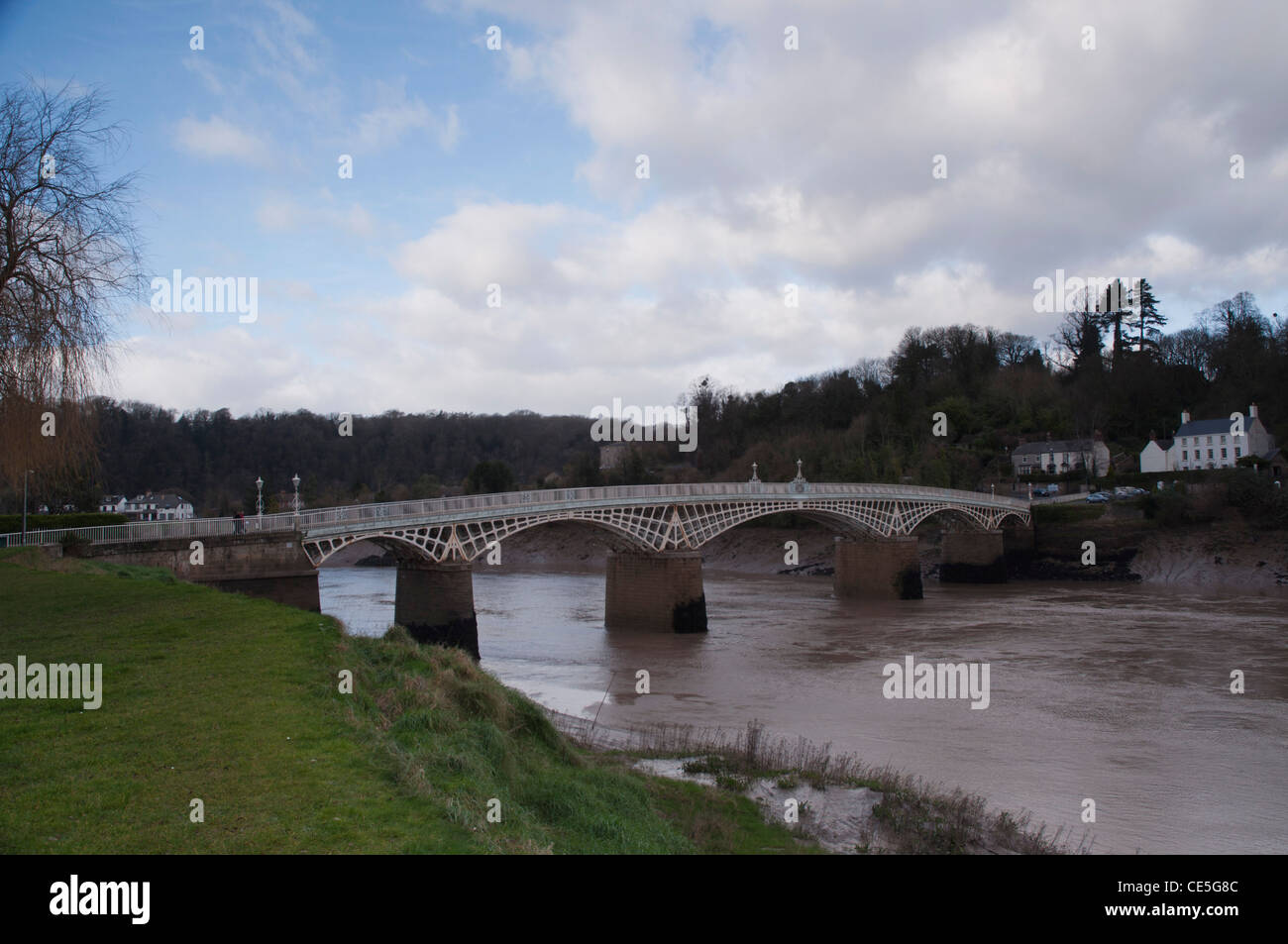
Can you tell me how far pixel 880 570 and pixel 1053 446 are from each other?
39216 mm

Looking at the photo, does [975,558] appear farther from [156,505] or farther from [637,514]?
[156,505]

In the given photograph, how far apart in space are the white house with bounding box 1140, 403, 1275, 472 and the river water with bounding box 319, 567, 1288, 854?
26.0 meters

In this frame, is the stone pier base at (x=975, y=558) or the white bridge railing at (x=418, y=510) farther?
the stone pier base at (x=975, y=558)

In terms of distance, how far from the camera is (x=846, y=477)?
8538 cm

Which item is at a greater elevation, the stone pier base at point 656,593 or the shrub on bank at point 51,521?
the shrub on bank at point 51,521

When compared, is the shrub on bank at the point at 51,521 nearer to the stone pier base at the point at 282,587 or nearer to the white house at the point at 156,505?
the stone pier base at the point at 282,587

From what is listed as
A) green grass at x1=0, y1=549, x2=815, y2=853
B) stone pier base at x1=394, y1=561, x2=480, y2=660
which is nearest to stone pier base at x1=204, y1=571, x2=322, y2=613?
stone pier base at x1=394, y1=561, x2=480, y2=660

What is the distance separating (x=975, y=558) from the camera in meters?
66.8

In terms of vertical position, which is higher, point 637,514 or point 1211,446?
point 1211,446

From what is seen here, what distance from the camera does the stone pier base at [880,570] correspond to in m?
56.5

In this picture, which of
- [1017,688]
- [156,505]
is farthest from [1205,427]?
[156,505]

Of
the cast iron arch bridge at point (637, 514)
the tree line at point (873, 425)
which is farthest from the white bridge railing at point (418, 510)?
the tree line at point (873, 425)

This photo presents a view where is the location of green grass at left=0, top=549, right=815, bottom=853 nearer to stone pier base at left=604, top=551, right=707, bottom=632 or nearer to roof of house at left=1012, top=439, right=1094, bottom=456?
stone pier base at left=604, top=551, right=707, bottom=632

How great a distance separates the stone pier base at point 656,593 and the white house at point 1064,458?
54.8 meters
